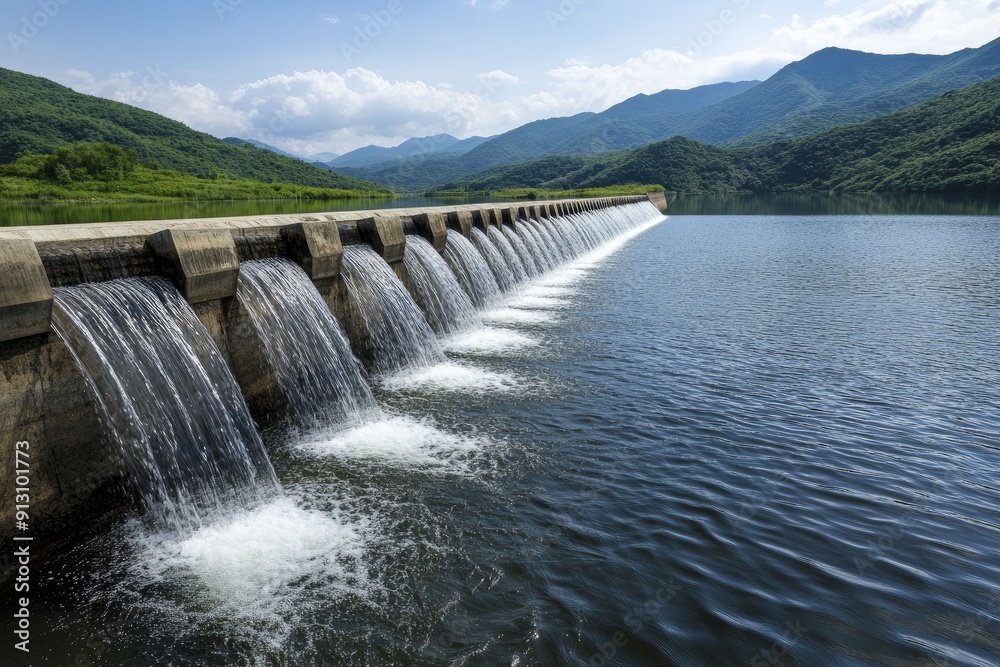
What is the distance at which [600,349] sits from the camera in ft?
50.9

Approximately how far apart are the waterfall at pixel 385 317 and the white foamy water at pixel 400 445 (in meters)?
3.59

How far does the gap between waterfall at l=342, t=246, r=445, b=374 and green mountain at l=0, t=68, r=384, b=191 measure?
9879cm

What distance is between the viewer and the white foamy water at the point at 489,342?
15438 mm

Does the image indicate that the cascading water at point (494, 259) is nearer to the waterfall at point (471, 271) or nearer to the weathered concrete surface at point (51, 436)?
the waterfall at point (471, 271)

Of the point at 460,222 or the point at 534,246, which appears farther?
the point at 534,246

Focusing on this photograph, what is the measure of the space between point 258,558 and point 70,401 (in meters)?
3.11

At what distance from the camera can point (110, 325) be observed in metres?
7.38

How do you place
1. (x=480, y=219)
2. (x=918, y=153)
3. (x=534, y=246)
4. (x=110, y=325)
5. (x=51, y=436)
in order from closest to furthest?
(x=51, y=436) → (x=110, y=325) → (x=480, y=219) → (x=534, y=246) → (x=918, y=153)

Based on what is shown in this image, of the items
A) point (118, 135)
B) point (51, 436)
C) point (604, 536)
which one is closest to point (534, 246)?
point (604, 536)

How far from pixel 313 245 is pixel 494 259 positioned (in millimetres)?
13180

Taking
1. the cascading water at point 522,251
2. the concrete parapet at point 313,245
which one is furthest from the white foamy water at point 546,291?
the concrete parapet at point 313,245

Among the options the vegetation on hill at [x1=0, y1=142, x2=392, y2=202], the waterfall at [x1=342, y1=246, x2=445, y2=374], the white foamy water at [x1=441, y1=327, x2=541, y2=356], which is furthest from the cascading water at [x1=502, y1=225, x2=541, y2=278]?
the vegetation on hill at [x1=0, y1=142, x2=392, y2=202]

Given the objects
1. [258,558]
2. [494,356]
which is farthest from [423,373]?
[258,558]

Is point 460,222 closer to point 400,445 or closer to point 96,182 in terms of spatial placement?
point 400,445
